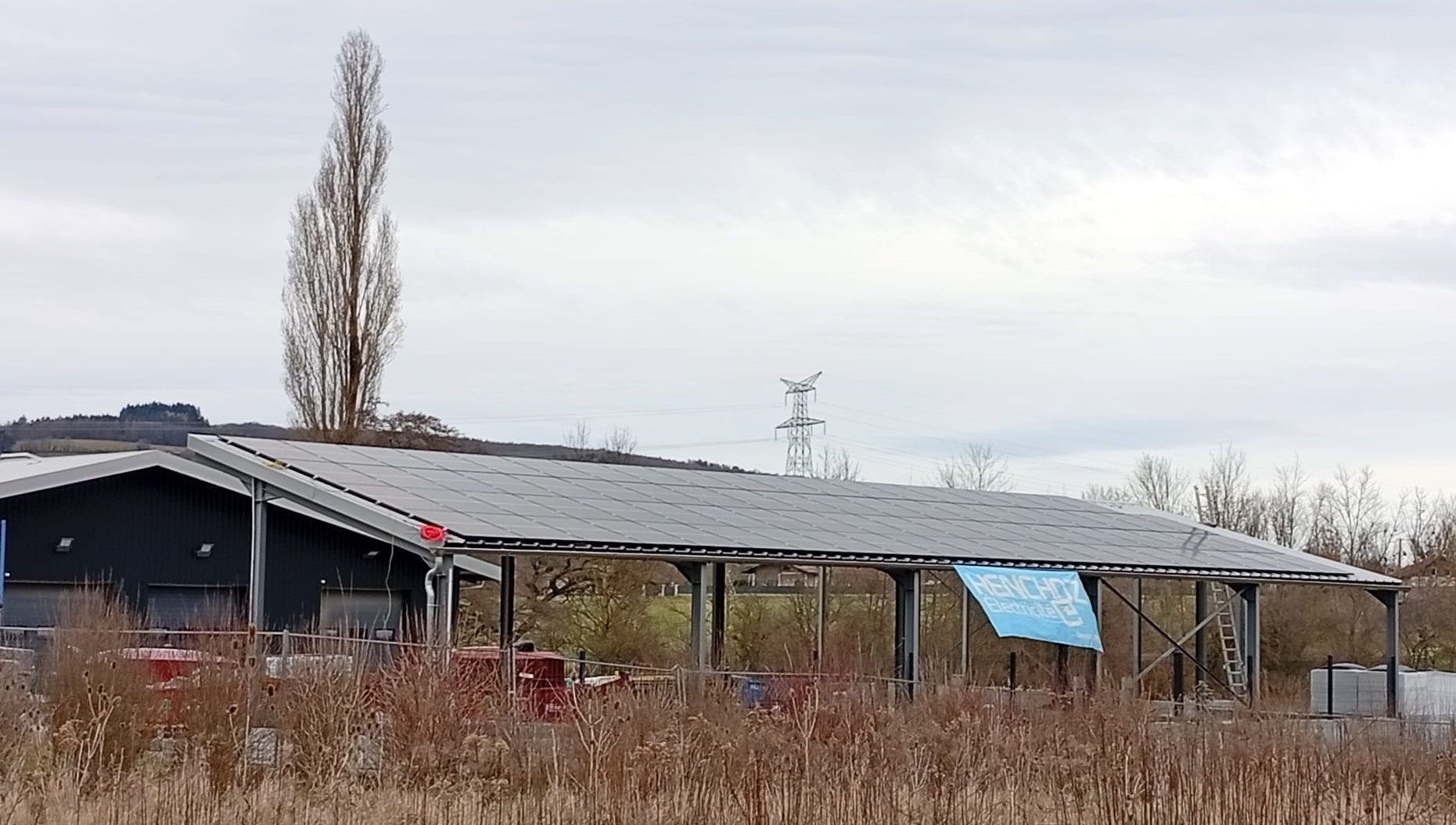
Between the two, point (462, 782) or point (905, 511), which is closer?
point (462, 782)

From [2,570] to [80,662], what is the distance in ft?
35.9

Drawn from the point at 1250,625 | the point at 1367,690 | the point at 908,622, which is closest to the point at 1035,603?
the point at 908,622

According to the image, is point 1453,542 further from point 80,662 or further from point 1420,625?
point 80,662

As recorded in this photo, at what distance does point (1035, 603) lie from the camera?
966 inches

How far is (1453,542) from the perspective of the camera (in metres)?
51.4

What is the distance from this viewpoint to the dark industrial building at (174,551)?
25688 mm

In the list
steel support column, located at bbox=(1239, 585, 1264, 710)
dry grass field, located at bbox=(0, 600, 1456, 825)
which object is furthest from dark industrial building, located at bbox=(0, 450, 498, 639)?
steel support column, located at bbox=(1239, 585, 1264, 710)

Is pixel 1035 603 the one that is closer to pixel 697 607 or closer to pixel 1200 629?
pixel 697 607

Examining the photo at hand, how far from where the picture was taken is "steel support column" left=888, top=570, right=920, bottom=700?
2322 centimetres

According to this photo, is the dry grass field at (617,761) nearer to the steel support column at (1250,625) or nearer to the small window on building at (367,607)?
the steel support column at (1250,625)

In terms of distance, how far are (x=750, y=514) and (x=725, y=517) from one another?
0.86 metres

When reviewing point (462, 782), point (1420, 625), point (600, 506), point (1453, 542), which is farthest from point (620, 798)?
point (1453, 542)

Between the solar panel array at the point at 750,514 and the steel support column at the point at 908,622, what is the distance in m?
0.40

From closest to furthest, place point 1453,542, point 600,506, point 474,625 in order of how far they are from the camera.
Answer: point 600,506 → point 474,625 → point 1453,542
